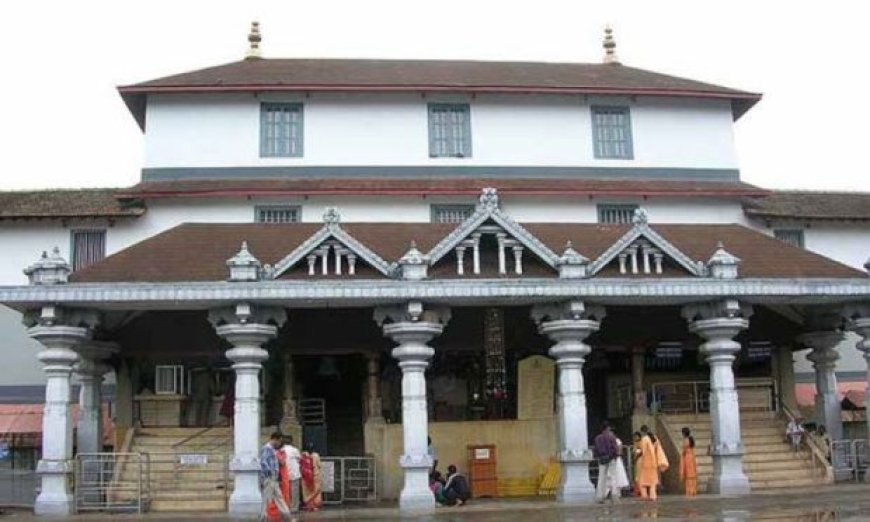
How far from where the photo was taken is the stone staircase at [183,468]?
882 inches


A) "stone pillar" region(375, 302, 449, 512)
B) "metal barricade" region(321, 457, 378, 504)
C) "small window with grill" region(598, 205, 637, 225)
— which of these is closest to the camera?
"stone pillar" region(375, 302, 449, 512)

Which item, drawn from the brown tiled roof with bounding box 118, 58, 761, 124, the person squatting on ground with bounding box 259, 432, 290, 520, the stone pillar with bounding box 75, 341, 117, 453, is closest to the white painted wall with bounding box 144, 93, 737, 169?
the brown tiled roof with bounding box 118, 58, 761, 124

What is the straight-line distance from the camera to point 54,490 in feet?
68.7

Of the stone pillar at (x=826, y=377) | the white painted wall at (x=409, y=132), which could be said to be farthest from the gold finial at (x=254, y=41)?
the stone pillar at (x=826, y=377)

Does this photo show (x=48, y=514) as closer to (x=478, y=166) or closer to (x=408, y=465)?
(x=408, y=465)

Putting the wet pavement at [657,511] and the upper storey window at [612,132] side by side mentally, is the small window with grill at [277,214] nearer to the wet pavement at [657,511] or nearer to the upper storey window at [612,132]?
the upper storey window at [612,132]

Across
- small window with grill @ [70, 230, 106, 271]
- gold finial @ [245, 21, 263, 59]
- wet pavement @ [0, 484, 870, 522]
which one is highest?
gold finial @ [245, 21, 263, 59]

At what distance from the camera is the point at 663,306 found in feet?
83.6

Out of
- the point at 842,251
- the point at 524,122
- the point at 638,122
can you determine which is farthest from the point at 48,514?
the point at 842,251

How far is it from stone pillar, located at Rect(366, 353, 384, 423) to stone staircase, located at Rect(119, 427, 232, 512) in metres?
3.40

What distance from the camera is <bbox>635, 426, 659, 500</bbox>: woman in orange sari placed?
73.2ft

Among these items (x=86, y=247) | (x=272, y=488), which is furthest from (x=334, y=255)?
(x=86, y=247)

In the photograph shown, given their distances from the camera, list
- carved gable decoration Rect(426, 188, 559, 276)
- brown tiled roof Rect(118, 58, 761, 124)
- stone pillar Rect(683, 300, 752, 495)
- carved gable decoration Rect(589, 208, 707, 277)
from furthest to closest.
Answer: brown tiled roof Rect(118, 58, 761, 124) → carved gable decoration Rect(589, 208, 707, 277) → stone pillar Rect(683, 300, 752, 495) → carved gable decoration Rect(426, 188, 559, 276)

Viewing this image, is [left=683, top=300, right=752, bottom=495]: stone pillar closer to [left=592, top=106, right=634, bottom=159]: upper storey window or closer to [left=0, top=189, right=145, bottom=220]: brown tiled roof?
[left=592, top=106, right=634, bottom=159]: upper storey window
